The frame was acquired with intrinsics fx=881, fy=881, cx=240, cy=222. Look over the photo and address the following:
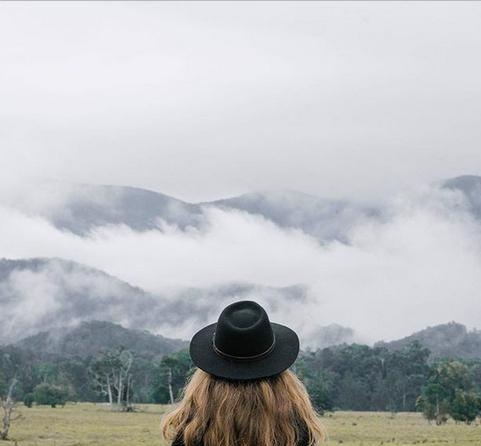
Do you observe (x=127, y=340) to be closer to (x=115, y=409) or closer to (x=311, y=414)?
(x=115, y=409)

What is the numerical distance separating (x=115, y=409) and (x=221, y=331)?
6104cm

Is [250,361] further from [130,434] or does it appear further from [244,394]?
[130,434]

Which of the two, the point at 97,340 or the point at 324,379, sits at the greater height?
the point at 97,340

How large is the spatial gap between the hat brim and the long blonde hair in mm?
50

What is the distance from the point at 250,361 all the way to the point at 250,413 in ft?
0.75

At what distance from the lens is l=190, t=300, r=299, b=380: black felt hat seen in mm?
3879

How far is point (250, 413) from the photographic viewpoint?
384 cm

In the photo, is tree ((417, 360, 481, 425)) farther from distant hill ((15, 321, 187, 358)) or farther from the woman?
distant hill ((15, 321, 187, 358))

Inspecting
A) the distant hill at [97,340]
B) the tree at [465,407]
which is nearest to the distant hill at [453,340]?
the distant hill at [97,340]

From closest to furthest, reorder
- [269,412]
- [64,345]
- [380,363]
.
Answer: [269,412] < [380,363] < [64,345]

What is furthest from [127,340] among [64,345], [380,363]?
[380,363]

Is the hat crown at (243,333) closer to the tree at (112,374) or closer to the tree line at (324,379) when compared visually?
the tree line at (324,379)

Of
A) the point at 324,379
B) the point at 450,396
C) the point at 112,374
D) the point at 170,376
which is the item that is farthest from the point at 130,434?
the point at 324,379

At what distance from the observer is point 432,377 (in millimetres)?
60625
